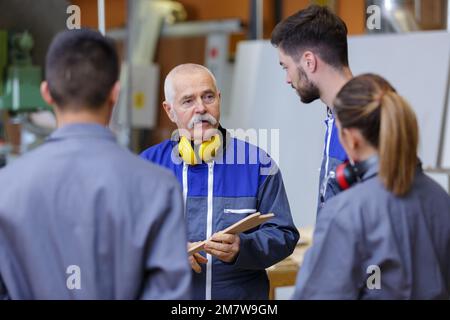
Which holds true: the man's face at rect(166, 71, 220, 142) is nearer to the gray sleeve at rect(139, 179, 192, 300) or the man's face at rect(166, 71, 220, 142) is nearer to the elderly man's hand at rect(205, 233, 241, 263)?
the elderly man's hand at rect(205, 233, 241, 263)

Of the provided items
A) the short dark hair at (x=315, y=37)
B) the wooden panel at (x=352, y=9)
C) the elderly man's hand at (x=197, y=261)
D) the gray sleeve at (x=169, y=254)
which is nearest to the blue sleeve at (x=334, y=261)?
the gray sleeve at (x=169, y=254)

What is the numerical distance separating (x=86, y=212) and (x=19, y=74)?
113 inches

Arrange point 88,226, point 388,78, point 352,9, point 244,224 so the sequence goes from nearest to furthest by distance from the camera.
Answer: point 88,226 → point 244,224 → point 388,78 → point 352,9

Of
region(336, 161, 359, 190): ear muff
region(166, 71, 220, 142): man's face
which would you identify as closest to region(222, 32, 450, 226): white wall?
region(166, 71, 220, 142): man's face

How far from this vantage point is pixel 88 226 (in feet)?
5.34

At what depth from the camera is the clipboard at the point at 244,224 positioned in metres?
2.03

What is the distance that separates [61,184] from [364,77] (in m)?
0.71

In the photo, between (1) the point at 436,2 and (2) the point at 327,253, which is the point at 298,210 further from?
(1) the point at 436,2

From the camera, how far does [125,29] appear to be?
7250 millimetres

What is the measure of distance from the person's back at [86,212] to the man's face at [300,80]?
25.6 inches

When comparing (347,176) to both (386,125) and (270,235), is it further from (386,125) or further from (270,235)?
(270,235)

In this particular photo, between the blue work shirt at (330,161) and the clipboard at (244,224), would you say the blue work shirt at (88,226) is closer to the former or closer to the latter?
the clipboard at (244,224)

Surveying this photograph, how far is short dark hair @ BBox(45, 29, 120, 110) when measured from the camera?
169 cm

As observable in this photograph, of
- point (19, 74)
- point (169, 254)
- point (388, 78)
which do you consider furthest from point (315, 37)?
point (388, 78)
